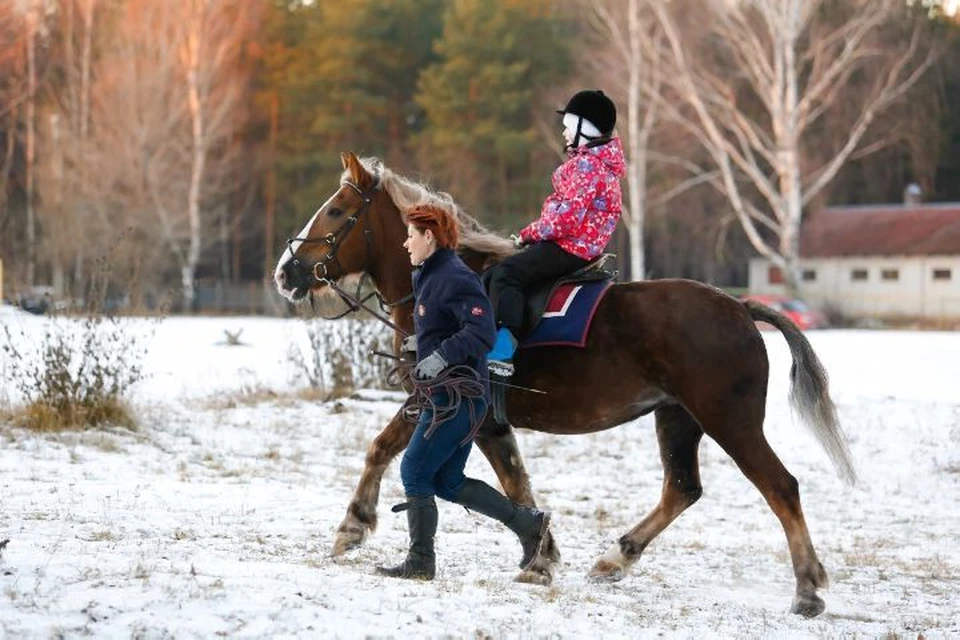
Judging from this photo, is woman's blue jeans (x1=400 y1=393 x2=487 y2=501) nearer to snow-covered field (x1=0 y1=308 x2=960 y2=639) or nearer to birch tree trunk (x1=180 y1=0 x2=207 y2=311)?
snow-covered field (x1=0 y1=308 x2=960 y2=639)

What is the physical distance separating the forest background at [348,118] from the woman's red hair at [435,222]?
3555 centimetres

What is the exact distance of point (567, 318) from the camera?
7398 mm

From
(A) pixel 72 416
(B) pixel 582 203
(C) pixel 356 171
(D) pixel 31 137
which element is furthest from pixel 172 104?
(B) pixel 582 203

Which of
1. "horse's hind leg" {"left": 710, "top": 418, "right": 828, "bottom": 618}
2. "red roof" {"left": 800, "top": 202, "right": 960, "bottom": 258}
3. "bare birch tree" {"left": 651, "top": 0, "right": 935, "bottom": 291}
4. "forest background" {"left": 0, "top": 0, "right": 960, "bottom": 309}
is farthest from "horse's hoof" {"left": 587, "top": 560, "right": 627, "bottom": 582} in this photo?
"red roof" {"left": 800, "top": 202, "right": 960, "bottom": 258}

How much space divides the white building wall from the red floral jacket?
1702 inches

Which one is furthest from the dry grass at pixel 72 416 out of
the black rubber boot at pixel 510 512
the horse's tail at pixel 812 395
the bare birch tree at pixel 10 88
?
the bare birch tree at pixel 10 88

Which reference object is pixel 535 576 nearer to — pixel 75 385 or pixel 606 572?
pixel 606 572

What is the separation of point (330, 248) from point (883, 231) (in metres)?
48.0

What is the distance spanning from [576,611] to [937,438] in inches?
378

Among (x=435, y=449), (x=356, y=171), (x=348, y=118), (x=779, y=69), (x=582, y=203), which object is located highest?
(x=779, y=69)

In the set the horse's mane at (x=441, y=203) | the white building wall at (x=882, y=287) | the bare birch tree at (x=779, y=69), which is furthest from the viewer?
the white building wall at (x=882, y=287)

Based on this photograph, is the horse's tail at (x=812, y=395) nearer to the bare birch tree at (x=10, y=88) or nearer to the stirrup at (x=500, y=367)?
the stirrup at (x=500, y=367)

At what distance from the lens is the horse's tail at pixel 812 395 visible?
772cm

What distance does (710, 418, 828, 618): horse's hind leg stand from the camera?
23.4 feet
